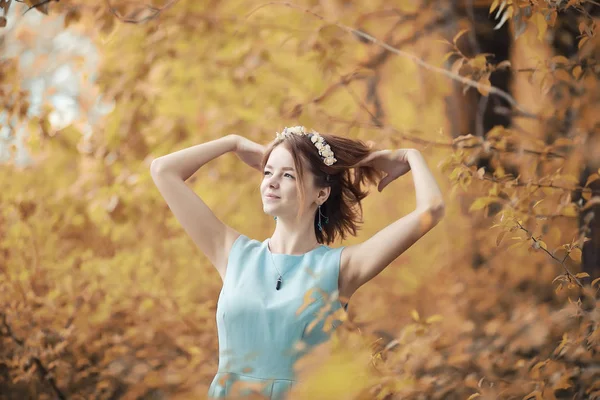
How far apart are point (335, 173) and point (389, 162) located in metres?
0.18

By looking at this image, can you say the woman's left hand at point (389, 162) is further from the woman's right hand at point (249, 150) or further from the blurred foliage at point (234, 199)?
the woman's right hand at point (249, 150)

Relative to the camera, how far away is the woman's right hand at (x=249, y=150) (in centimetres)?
243

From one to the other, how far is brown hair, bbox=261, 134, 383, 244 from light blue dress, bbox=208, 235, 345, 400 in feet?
0.81

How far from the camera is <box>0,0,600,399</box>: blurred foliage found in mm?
2600

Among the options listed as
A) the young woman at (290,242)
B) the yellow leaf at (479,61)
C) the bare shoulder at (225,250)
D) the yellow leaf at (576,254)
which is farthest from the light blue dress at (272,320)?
the yellow leaf at (479,61)

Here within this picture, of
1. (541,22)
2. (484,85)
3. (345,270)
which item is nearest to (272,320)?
(345,270)

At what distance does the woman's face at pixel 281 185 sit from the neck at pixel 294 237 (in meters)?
0.04

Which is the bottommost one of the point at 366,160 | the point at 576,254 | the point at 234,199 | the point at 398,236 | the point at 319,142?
the point at 234,199

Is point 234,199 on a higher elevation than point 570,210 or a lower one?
lower

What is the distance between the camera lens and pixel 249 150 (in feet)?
8.00

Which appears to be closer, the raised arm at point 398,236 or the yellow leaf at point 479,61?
the raised arm at point 398,236

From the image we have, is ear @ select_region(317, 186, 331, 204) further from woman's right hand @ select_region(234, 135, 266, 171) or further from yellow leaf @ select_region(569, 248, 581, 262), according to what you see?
yellow leaf @ select_region(569, 248, 581, 262)

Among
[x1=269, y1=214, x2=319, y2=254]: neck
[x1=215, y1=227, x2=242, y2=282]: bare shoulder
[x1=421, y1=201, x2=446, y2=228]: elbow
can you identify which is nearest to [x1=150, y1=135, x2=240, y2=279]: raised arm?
[x1=215, y1=227, x2=242, y2=282]: bare shoulder

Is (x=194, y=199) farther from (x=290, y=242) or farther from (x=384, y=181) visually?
(x=384, y=181)
